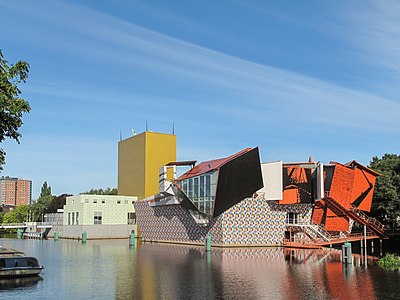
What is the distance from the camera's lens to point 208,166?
5128 cm

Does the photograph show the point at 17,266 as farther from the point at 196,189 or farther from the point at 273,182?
the point at 273,182

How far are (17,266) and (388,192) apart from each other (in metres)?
39.6

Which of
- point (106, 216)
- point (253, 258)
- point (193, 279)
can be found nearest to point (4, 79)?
point (193, 279)

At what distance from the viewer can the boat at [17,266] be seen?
2484cm

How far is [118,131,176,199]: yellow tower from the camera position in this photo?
8119 cm

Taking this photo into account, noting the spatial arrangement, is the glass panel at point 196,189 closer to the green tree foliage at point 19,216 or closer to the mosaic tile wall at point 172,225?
the mosaic tile wall at point 172,225

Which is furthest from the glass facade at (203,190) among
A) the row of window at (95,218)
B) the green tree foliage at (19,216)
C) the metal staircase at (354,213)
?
the green tree foliage at (19,216)

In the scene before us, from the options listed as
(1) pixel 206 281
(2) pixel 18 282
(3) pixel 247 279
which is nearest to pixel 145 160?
(2) pixel 18 282

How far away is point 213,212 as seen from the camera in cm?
4825

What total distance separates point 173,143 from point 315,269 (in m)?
58.1

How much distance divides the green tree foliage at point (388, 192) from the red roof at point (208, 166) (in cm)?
1657

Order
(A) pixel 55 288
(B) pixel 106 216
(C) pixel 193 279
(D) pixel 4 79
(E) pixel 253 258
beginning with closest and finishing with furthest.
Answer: (D) pixel 4 79, (A) pixel 55 288, (C) pixel 193 279, (E) pixel 253 258, (B) pixel 106 216

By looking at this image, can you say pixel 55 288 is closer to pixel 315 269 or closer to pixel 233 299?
pixel 233 299

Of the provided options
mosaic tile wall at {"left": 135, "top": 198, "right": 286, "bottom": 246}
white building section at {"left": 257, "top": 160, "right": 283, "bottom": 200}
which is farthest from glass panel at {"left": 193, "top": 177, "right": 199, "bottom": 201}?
white building section at {"left": 257, "top": 160, "right": 283, "bottom": 200}
